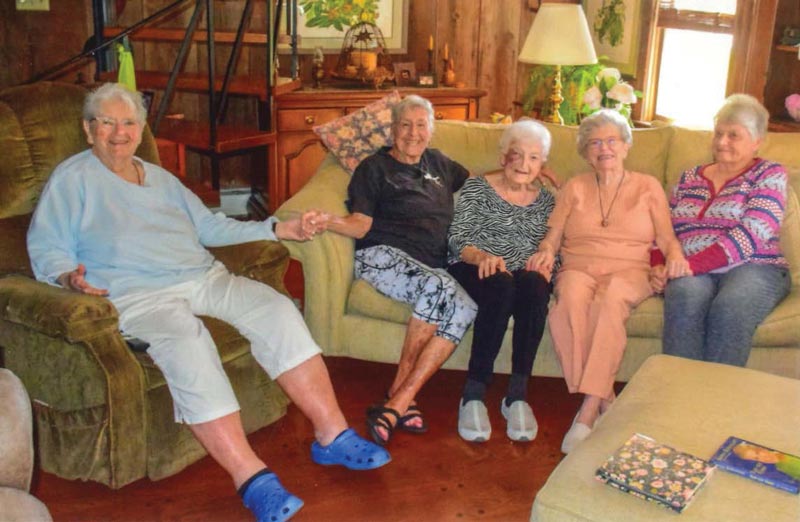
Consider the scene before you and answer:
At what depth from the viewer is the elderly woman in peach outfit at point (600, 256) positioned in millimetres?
2760

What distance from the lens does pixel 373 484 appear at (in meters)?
2.54

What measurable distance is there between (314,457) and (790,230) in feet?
5.64

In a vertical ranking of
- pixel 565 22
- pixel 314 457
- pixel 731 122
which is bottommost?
pixel 314 457

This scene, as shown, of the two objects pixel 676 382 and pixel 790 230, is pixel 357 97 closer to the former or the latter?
pixel 790 230

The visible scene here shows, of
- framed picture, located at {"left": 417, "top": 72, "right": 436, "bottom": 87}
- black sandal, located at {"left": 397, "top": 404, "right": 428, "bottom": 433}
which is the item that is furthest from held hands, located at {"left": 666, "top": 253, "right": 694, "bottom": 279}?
framed picture, located at {"left": 417, "top": 72, "right": 436, "bottom": 87}

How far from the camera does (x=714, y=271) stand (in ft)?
9.45

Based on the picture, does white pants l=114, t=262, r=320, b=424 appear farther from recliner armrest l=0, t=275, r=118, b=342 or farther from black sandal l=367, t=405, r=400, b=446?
black sandal l=367, t=405, r=400, b=446

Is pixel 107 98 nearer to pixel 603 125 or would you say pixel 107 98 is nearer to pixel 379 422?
pixel 379 422

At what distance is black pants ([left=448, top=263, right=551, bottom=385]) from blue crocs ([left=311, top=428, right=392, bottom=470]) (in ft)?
1.46

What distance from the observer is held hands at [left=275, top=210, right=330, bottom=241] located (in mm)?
2779

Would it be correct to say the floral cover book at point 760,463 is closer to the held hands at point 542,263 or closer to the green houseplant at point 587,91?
the held hands at point 542,263

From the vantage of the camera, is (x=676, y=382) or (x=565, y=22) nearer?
(x=676, y=382)

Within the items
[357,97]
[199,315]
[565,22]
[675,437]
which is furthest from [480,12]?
[675,437]

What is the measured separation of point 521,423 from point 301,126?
100 inches
